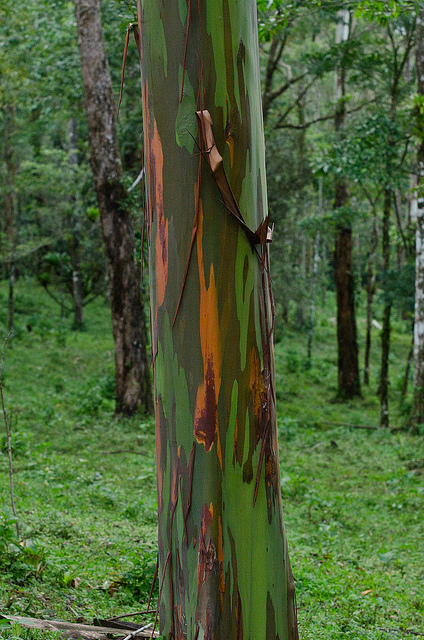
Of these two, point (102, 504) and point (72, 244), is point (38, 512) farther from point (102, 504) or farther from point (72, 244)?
point (72, 244)

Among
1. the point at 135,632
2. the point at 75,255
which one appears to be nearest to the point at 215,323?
the point at 135,632

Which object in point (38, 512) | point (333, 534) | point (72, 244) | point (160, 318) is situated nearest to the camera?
point (160, 318)

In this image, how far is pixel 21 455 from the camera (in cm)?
658

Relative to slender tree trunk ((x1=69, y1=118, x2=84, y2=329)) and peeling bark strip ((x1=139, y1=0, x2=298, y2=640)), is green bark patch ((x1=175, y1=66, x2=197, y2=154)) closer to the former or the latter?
peeling bark strip ((x1=139, y1=0, x2=298, y2=640))

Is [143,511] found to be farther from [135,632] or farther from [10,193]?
[10,193]

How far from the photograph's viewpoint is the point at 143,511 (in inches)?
196

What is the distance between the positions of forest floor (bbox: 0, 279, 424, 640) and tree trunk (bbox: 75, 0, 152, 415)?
0.68 metres

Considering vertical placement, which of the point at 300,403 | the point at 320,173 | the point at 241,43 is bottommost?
the point at 300,403

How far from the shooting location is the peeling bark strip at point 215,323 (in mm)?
1832

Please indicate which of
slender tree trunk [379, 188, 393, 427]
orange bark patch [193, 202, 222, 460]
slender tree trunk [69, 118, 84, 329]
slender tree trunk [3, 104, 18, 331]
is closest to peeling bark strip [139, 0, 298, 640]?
orange bark patch [193, 202, 222, 460]

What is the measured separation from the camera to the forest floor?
10.2 feet

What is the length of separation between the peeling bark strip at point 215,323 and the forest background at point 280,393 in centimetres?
91

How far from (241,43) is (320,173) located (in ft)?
28.9

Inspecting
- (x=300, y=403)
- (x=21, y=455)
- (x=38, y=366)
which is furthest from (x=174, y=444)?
(x=38, y=366)
